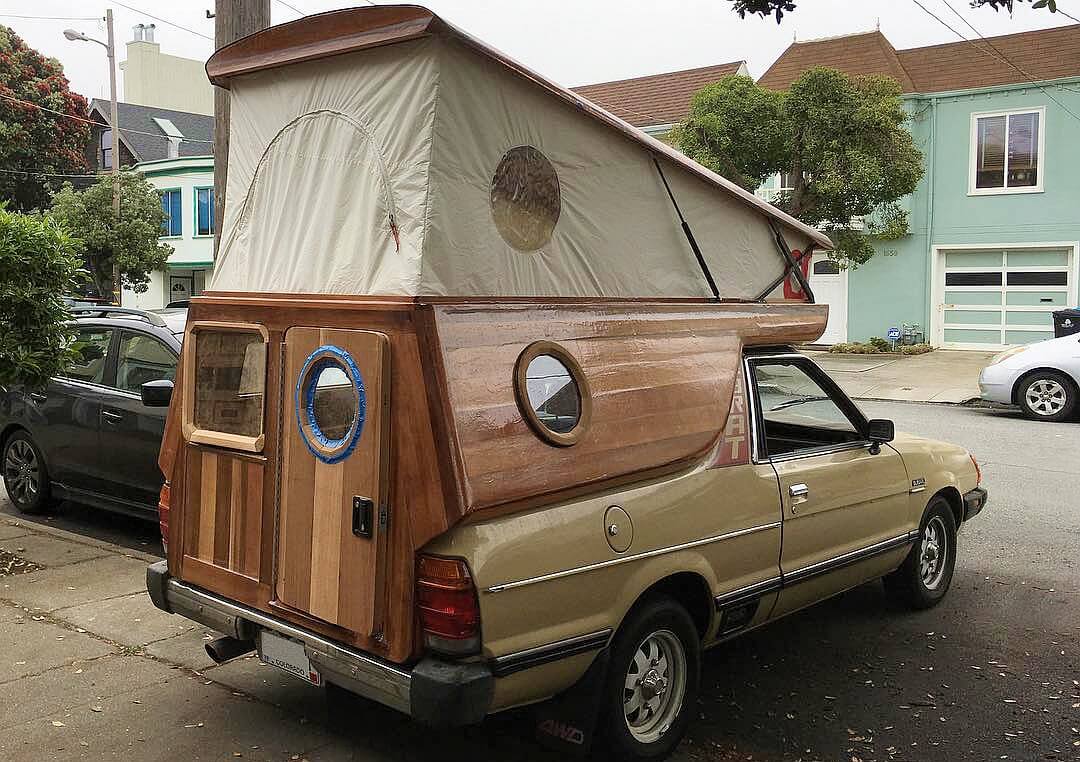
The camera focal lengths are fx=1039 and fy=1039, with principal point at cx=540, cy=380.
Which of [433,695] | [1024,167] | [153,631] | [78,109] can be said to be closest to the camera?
[433,695]

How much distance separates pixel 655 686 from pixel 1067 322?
15013 millimetres

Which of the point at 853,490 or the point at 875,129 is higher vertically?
the point at 875,129

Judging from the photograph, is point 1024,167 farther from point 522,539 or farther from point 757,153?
point 522,539

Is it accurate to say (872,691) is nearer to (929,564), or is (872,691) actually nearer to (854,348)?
(929,564)

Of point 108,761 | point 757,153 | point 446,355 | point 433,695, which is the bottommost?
point 108,761

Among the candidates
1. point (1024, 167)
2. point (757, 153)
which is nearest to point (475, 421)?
point (757, 153)

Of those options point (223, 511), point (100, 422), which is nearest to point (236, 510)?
point (223, 511)

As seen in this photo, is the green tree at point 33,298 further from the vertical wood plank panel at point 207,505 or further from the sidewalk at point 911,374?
the sidewalk at point 911,374

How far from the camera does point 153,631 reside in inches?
218

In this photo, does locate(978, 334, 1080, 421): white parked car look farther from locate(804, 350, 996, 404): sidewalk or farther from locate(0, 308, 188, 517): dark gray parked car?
locate(0, 308, 188, 517): dark gray parked car

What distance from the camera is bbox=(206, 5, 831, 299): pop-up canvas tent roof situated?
12.5 ft

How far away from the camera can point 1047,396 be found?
13.8 meters

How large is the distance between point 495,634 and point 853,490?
8.04 feet

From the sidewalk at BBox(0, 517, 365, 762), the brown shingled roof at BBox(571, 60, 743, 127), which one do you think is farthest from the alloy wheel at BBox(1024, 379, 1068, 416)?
the brown shingled roof at BBox(571, 60, 743, 127)
